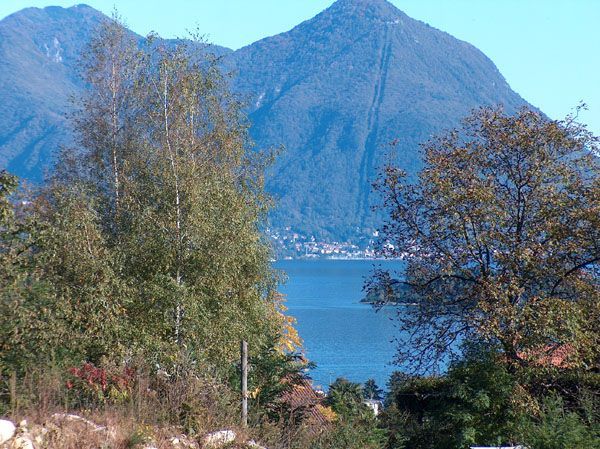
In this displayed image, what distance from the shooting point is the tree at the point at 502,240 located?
13703mm

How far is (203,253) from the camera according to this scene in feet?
55.5

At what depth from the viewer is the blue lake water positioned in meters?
57.3

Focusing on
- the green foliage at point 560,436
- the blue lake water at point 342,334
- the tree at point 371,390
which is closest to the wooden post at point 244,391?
the green foliage at point 560,436

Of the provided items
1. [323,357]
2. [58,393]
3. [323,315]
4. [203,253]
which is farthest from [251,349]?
[323,315]

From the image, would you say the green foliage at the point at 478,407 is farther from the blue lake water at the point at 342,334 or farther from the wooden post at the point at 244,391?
the blue lake water at the point at 342,334

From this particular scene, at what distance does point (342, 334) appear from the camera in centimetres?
8388

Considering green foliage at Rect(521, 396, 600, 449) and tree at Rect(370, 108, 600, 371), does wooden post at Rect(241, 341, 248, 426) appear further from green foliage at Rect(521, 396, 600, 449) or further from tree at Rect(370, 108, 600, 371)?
tree at Rect(370, 108, 600, 371)

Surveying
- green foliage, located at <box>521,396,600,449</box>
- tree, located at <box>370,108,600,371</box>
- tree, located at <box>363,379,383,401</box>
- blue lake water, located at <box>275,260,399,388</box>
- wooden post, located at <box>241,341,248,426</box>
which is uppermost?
blue lake water, located at <box>275,260,399,388</box>

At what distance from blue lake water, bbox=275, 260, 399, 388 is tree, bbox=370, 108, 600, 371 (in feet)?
27.5

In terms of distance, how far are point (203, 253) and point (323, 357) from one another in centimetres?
4893

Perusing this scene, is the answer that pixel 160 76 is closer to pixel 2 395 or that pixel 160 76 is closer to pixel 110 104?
pixel 110 104

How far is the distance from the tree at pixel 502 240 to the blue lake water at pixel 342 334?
8381 mm

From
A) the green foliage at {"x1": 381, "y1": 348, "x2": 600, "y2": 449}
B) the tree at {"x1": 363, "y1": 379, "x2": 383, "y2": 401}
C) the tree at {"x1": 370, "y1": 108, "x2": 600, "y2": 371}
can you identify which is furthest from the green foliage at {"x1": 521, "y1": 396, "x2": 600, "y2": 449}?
the tree at {"x1": 363, "y1": 379, "x2": 383, "y2": 401}

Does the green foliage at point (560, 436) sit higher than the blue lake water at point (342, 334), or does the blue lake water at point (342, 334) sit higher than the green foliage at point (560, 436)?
the blue lake water at point (342, 334)
